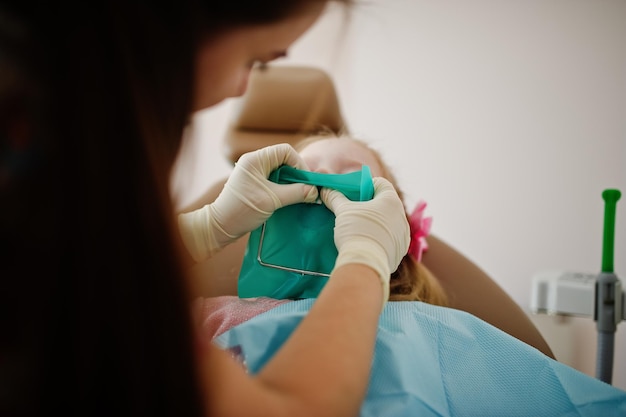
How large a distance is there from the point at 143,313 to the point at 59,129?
0.15m

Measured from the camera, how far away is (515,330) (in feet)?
3.63

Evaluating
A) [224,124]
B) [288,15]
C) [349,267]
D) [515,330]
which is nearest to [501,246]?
[515,330]

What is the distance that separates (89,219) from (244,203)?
514 millimetres

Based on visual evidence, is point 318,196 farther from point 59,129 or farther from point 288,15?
point 59,129

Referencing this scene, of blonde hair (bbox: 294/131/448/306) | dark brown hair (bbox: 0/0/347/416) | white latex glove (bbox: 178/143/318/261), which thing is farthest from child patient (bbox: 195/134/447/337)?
dark brown hair (bbox: 0/0/347/416)

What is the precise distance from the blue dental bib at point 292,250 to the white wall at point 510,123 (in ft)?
2.22

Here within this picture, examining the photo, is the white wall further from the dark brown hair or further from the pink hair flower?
the dark brown hair

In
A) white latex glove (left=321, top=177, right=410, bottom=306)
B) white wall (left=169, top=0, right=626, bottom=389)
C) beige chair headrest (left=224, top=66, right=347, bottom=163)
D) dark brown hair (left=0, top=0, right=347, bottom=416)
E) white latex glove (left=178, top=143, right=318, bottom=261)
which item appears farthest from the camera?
white wall (left=169, top=0, right=626, bottom=389)

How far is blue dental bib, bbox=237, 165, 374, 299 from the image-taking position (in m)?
0.94

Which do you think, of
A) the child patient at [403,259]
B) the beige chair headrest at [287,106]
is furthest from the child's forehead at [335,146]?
the beige chair headrest at [287,106]

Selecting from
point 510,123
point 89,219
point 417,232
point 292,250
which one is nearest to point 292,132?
point 417,232

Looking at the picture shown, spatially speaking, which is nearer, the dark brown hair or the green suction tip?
the dark brown hair

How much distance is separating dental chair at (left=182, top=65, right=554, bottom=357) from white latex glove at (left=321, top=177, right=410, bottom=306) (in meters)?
0.52

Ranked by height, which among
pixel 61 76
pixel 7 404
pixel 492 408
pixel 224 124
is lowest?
pixel 492 408
